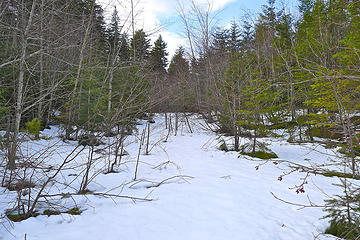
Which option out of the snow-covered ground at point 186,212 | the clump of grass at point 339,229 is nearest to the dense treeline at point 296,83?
the clump of grass at point 339,229

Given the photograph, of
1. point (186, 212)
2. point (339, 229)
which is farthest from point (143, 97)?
point (339, 229)

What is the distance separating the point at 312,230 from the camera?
2.56 metres

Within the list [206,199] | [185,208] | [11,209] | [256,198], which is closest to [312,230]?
[256,198]

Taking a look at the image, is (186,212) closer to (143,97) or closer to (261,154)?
(261,154)

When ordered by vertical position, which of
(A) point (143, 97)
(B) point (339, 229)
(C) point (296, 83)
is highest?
(A) point (143, 97)

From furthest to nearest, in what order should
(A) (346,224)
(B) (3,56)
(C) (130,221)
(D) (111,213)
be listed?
1. (B) (3,56)
2. (D) (111,213)
3. (C) (130,221)
4. (A) (346,224)

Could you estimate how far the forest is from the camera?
2520mm

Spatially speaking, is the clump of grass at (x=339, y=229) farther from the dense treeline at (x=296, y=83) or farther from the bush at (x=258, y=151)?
the bush at (x=258, y=151)

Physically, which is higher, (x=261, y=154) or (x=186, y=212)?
(x=261, y=154)

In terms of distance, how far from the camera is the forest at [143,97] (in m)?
2.52

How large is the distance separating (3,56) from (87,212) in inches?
278

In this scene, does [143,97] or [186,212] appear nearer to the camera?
[186,212]

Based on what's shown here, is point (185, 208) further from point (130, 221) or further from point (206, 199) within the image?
point (130, 221)

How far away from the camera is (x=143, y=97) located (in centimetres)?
919
